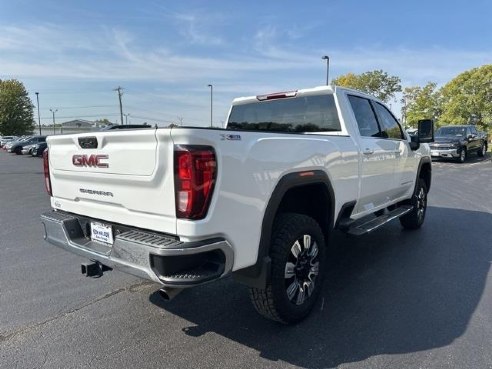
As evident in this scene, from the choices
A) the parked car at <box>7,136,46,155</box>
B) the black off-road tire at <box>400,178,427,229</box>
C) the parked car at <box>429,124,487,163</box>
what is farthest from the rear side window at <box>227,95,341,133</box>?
the parked car at <box>7,136,46,155</box>

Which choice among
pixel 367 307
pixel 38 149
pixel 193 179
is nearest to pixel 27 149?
pixel 38 149

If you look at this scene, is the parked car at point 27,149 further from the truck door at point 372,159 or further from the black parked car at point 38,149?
the truck door at point 372,159

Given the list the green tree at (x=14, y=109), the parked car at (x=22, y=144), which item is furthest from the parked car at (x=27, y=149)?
the green tree at (x=14, y=109)

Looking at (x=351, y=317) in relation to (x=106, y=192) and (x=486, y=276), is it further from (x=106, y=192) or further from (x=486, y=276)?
(x=106, y=192)

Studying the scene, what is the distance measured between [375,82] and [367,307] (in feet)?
164

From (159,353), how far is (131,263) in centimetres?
77

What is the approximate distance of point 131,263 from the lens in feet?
8.98

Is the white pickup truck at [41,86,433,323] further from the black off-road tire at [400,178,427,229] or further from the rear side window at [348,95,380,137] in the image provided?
the black off-road tire at [400,178,427,229]

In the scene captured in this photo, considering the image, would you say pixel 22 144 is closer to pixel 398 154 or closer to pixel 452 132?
pixel 452 132

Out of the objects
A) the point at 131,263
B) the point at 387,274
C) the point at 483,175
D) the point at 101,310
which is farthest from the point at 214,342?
the point at 483,175

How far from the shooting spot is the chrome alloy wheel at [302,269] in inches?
130

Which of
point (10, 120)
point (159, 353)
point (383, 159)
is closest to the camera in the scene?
point (159, 353)

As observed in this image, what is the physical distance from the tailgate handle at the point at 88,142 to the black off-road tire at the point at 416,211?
491cm

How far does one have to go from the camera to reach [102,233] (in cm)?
320
